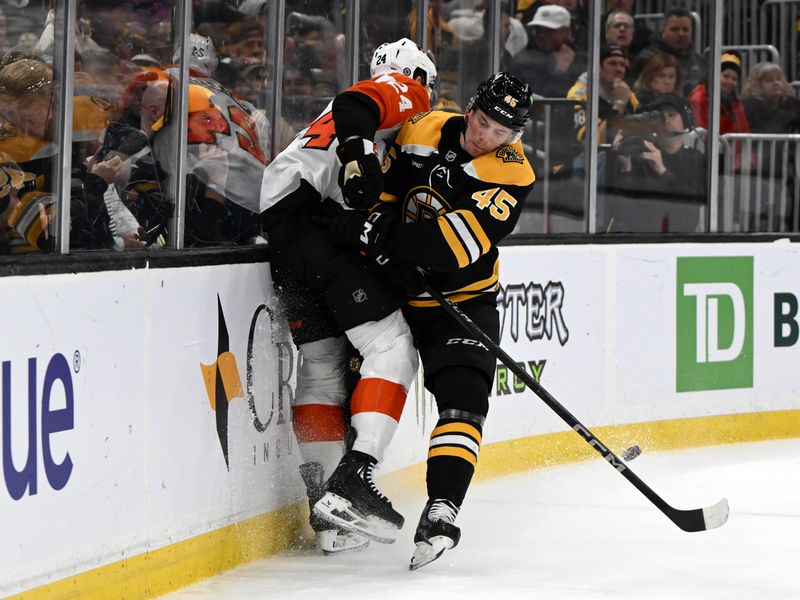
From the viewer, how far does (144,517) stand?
A: 351cm

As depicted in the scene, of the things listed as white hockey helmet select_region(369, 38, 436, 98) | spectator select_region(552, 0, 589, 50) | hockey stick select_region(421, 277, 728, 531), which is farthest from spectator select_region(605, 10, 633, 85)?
hockey stick select_region(421, 277, 728, 531)

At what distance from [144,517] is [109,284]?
0.57 metres

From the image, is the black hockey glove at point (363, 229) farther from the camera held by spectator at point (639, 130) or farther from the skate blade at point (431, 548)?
the camera held by spectator at point (639, 130)

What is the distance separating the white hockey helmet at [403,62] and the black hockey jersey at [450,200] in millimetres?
176

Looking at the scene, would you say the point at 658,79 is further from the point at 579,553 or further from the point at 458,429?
the point at 458,429

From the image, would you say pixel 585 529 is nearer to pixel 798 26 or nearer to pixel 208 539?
pixel 208 539

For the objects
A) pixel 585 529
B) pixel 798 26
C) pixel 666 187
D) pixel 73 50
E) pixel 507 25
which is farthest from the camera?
pixel 798 26

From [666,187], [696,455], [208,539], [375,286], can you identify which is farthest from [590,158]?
[208,539]

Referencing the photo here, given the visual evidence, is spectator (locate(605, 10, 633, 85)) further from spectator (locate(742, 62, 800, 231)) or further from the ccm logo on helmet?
the ccm logo on helmet

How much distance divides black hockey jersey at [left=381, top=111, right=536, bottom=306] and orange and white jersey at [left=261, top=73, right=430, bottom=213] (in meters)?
0.09

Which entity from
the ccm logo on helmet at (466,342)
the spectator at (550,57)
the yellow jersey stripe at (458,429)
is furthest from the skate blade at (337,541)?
the spectator at (550,57)

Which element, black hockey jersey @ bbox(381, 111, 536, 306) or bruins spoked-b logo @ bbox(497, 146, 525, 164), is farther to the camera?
bruins spoked-b logo @ bbox(497, 146, 525, 164)

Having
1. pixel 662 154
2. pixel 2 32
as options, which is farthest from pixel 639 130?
pixel 2 32

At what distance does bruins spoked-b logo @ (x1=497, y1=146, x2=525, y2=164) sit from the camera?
159 inches
